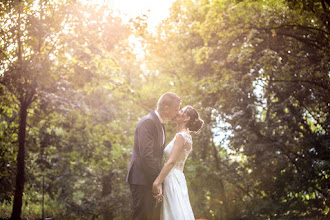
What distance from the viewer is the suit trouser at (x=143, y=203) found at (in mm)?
3754

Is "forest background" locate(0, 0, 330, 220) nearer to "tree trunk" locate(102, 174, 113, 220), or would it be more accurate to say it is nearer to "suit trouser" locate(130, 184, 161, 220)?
"tree trunk" locate(102, 174, 113, 220)

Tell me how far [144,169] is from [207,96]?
276 inches

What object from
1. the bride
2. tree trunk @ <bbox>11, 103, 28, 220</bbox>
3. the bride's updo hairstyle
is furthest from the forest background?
the bride

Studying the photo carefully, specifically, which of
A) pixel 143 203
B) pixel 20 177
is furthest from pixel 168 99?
pixel 20 177

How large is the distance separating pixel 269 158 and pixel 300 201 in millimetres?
1454

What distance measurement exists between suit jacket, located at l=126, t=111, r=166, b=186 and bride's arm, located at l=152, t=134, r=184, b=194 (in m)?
0.06

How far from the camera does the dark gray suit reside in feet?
12.4

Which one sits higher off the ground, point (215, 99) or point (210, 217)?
point (215, 99)

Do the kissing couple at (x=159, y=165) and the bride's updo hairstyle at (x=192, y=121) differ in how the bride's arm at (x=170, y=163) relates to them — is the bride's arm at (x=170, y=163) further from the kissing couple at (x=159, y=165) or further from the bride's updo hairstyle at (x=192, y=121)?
the bride's updo hairstyle at (x=192, y=121)

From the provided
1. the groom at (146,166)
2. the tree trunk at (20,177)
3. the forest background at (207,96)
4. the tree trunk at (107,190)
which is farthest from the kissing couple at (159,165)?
the tree trunk at (107,190)

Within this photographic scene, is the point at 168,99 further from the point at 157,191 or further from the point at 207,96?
the point at 207,96

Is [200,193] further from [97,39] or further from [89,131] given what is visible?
[97,39]

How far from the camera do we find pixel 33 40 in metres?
7.79

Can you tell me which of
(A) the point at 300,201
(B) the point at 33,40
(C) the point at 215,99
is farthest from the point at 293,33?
(B) the point at 33,40
